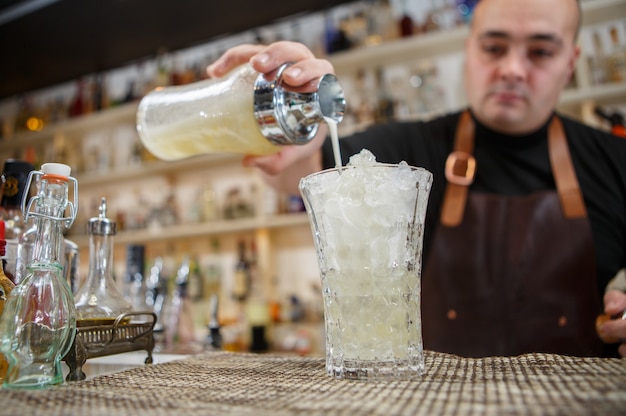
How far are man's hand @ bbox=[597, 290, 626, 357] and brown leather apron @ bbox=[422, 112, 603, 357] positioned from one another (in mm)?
347

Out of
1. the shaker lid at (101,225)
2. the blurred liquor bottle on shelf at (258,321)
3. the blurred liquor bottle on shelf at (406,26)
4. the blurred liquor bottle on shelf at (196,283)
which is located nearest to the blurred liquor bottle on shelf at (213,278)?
the blurred liquor bottle on shelf at (196,283)

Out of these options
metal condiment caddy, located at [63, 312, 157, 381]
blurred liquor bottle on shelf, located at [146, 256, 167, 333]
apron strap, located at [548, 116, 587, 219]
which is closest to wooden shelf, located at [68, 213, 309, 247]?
blurred liquor bottle on shelf, located at [146, 256, 167, 333]

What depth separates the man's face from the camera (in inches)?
55.3

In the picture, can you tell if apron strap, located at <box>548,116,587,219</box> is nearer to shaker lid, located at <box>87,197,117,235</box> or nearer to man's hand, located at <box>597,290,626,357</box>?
Answer: man's hand, located at <box>597,290,626,357</box>

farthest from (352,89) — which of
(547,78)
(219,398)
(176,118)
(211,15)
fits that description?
(219,398)

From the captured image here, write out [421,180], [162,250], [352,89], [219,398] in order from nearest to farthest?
1. [219,398]
2. [421,180]
3. [352,89]
4. [162,250]

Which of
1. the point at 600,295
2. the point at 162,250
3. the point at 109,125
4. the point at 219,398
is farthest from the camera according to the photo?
the point at 109,125

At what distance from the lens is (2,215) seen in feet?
2.52

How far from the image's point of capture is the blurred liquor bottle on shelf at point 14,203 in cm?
70

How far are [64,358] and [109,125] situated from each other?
327 cm

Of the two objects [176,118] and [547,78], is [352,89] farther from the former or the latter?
[176,118]

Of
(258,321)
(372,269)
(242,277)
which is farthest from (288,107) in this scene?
(242,277)

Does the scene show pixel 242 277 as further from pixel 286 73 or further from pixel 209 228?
pixel 286 73

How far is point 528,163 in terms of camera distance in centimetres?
147
